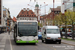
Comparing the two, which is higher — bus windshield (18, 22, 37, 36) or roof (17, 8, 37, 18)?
roof (17, 8, 37, 18)

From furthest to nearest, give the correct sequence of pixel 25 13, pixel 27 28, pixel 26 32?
pixel 25 13, pixel 27 28, pixel 26 32

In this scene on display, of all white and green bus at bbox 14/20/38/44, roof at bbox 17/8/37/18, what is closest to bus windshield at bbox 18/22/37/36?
white and green bus at bbox 14/20/38/44

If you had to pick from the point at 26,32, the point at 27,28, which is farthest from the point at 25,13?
the point at 26,32

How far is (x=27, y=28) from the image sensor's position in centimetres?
2147

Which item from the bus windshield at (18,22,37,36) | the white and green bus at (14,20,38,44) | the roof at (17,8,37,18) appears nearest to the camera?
the white and green bus at (14,20,38,44)

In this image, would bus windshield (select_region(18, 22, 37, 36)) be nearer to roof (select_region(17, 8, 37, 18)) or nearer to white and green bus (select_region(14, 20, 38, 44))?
white and green bus (select_region(14, 20, 38, 44))

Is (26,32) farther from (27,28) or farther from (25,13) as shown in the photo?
(25,13)

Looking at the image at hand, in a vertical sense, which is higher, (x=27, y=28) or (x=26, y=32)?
(x=27, y=28)

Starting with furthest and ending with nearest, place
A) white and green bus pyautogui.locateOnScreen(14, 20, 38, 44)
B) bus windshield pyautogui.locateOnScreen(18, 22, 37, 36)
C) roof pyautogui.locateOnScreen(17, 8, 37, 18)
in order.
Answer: roof pyautogui.locateOnScreen(17, 8, 37, 18) < bus windshield pyautogui.locateOnScreen(18, 22, 37, 36) < white and green bus pyautogui.locateOnScreen(14, 20, 38, 44)

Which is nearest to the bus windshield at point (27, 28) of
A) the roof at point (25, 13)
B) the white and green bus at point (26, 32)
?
the white and green bus at point (26, 32)

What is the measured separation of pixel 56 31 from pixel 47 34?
4.93ft

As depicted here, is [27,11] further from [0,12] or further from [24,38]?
[24,38]

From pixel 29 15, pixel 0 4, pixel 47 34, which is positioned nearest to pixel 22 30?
pixel 47 34

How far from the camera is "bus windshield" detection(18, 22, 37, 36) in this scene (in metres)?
21.2
